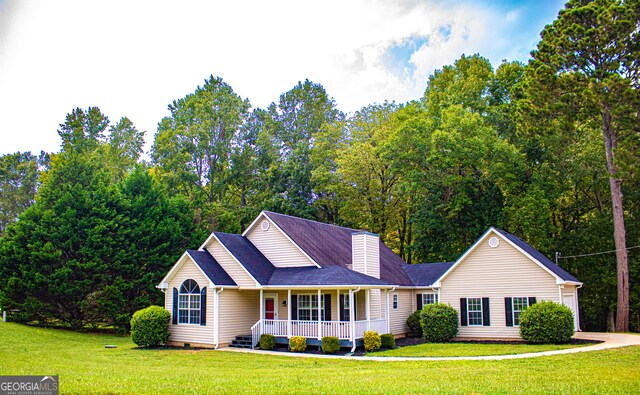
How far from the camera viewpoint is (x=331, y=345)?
20.5 metres

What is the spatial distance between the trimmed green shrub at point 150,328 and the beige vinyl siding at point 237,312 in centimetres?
258

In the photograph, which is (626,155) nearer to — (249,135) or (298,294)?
(298,294)

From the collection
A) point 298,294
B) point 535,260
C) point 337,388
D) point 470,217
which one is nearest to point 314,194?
point 470,217

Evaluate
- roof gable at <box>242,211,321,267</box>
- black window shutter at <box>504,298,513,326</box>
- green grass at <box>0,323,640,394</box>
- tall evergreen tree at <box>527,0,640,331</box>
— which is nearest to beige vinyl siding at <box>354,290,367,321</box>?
roof gable at <box>242,211,321,267</box>

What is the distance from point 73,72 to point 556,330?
20.1 meters

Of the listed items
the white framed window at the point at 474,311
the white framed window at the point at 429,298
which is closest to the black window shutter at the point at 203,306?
the white framed window at the point at 429,298

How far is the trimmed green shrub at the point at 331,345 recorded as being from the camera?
2044 centimetres

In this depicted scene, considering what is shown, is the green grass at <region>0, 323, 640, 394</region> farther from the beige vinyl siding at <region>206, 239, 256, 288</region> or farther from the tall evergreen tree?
the tall evergreen tree

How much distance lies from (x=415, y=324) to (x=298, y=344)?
7.66 m

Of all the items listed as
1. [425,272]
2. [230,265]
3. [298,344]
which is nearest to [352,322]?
[298,344]

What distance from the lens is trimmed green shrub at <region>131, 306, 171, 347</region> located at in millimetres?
22203

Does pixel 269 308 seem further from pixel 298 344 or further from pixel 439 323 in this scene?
pixel 439 323

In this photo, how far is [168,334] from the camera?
22.9 metres

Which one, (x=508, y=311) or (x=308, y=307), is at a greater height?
(x=308, y=307)
